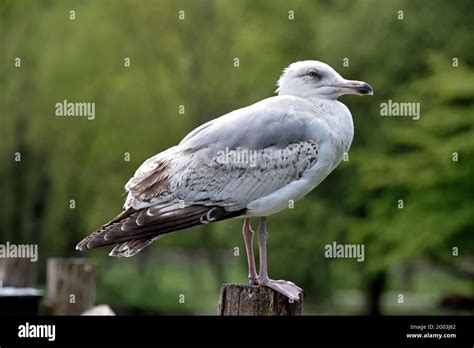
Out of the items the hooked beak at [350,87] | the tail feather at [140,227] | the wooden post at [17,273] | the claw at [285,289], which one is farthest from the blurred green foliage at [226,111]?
the tail feather at [140,227]

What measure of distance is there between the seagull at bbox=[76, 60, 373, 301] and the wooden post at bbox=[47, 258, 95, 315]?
434cm

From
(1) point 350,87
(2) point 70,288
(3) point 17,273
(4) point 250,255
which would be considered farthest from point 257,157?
(3) point 17,273

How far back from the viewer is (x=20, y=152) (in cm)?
3728

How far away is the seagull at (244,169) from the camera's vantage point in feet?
25.2

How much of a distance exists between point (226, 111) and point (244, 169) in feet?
94.0

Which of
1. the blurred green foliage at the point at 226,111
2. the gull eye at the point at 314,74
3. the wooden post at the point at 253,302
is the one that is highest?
the blurred green foliage at the point at 226,111

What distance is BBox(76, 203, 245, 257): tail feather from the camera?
7512 mm

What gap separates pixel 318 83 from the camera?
26.9ft

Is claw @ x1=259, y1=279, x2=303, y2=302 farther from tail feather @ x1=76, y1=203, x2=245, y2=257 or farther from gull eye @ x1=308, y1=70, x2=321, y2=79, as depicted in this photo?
gull eye @ x1=308, y1=70, x2=321, y2=79

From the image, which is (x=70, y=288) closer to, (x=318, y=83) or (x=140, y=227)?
(x=140, y=227)

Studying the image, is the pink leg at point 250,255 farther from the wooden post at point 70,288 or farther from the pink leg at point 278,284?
the wooden post at point 70,288

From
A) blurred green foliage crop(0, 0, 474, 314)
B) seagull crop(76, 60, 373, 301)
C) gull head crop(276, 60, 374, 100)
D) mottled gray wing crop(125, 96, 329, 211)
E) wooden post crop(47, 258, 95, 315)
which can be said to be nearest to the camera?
seagull crop(76, 60, 373, 301)

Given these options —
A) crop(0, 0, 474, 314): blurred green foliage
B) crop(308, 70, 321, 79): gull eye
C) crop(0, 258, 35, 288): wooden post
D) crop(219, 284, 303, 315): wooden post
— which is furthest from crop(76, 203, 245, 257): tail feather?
crop(0, 0, 474, 314): blurred green foliage

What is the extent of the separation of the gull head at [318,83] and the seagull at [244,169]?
0.01 meters
